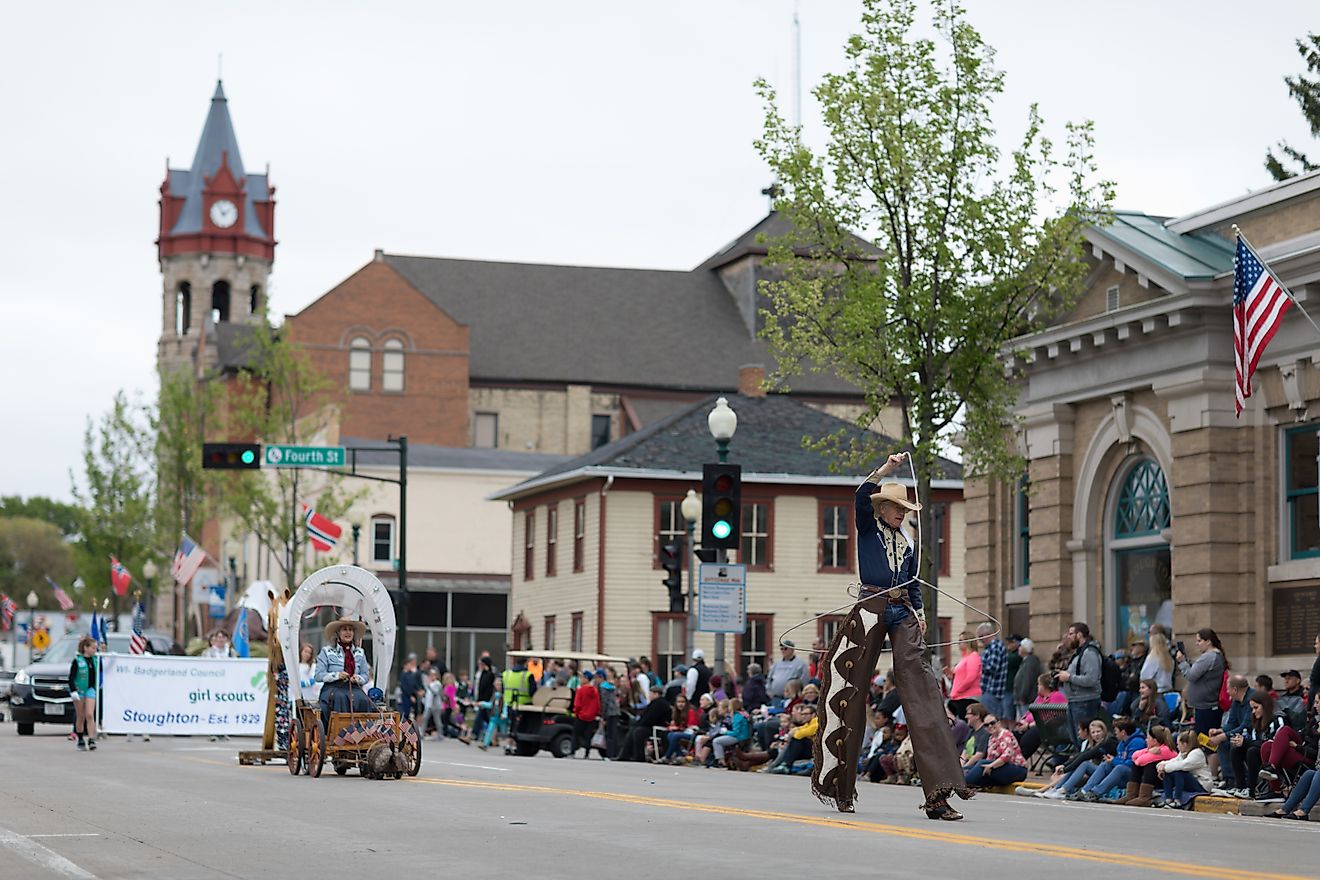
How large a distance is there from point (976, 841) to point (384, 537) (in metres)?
59.5

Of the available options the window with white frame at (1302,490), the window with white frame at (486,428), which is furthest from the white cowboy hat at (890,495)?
the window with white frame at (486,428)

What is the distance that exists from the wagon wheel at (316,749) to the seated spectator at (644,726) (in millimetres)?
11198

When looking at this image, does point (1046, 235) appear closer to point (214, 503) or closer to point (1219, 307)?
point (1219, 307)

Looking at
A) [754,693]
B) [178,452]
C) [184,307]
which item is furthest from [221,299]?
[754,693]

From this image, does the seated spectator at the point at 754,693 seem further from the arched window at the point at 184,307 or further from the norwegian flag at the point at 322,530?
the arched window at the point at 184,307

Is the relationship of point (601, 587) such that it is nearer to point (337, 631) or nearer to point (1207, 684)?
point (1207, 684)

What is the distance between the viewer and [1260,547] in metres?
28.3

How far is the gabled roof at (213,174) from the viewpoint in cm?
12506

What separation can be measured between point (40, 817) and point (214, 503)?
49.9 meters

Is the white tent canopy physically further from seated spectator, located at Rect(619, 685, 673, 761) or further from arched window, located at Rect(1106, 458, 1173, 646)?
arched window, located at Rect(1106, 458, 1173, 646)

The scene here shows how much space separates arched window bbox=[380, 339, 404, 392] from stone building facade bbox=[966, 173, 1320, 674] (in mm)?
56434

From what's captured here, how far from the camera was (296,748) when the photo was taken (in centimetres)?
2283

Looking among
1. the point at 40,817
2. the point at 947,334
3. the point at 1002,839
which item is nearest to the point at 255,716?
the point at 947,334

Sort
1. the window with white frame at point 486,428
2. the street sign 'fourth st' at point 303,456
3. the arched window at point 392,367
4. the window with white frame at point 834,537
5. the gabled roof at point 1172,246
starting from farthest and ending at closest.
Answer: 1. the window with white frame at point 486,428
2. the arched window at point 392,367
3. the window with white frame at point 834,537
4. the street sign 'fourth st' at point 303,456
5. the gabled roof at point 1172,246
